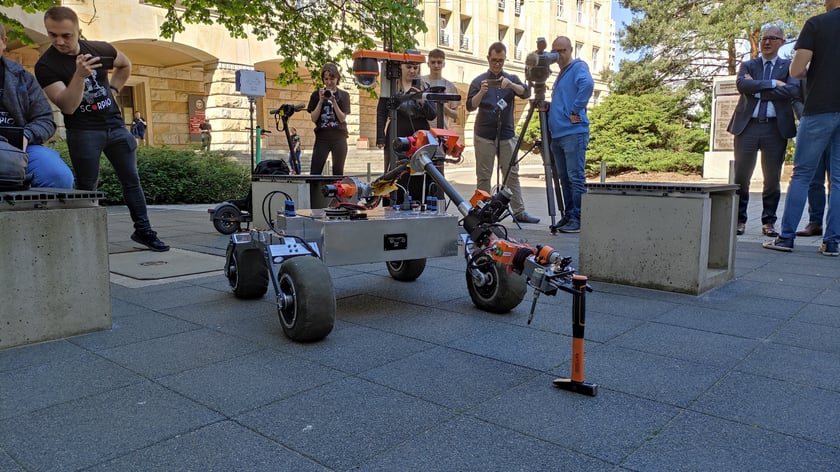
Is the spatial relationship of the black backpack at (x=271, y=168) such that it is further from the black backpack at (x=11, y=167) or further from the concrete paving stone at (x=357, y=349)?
the concrete paving stone at (x=357, y=349)

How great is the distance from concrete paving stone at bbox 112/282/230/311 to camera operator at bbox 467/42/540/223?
4.33m

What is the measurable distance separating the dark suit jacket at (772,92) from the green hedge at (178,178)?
8604 mm

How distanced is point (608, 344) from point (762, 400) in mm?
827

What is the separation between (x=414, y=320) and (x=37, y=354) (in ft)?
6.16

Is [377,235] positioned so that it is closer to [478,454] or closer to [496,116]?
[478,454]

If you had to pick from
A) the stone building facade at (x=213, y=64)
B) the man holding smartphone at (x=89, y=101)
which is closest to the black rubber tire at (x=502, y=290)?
the man holding smartphone at (x=89, y=101)

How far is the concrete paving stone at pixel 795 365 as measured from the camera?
2.66m

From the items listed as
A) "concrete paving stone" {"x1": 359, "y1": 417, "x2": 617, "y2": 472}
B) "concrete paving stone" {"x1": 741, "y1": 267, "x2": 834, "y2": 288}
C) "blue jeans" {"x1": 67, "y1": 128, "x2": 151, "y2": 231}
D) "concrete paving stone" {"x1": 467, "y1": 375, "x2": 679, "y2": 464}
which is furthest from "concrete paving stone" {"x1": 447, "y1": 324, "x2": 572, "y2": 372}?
"blue jeans" {"x1": 67, "y1": 128, "x2": 151, "y2": 231}

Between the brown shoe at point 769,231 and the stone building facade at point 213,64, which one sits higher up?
the stone building facade at point 213,64

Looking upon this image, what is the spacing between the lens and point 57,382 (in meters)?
2.64

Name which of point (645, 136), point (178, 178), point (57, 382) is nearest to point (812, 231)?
point (57, 382)

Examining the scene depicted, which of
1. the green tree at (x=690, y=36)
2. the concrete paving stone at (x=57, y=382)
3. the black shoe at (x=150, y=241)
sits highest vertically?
the green tree at (x=690, y=36)

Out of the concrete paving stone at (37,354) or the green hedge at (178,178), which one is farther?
the green hedge at (178,178)

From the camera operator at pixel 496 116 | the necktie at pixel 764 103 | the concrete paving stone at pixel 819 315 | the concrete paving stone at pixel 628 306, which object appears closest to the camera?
the concrete paving stone at pixel 819 315
